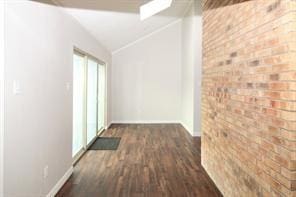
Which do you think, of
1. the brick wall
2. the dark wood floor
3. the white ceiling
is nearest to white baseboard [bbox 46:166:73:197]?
the dark wood floor

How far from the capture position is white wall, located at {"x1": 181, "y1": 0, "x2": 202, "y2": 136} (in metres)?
6.68

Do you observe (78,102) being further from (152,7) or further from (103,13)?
(152,7)

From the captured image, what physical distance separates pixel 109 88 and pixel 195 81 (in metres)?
2.89

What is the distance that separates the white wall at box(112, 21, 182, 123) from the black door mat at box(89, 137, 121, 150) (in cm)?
254

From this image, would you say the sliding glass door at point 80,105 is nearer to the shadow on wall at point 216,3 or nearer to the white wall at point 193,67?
the shadow on wall at point 216,3

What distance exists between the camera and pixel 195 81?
22.0ft

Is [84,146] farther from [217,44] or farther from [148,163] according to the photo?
[217,44]

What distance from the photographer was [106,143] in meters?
Result: 5.82

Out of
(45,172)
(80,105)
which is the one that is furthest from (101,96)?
(45,172)

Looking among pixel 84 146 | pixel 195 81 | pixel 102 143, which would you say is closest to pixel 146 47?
pixel 195 81

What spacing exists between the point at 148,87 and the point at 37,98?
631cm

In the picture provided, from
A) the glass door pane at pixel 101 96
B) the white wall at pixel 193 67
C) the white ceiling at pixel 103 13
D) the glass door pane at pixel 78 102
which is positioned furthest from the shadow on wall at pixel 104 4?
the glass door pane at pixel 101 96

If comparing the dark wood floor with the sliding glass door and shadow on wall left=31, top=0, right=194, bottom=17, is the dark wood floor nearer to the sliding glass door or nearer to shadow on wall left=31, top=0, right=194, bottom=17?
the sliding glass door

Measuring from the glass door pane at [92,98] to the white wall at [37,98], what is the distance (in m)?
1.83
